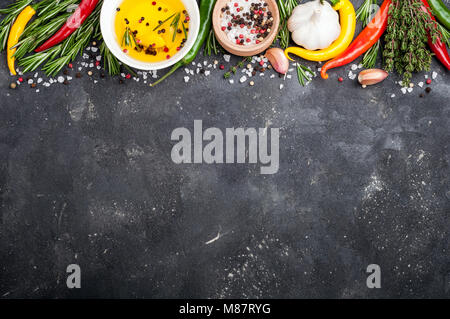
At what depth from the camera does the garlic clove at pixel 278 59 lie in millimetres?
1988

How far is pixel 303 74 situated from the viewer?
205 centimetres

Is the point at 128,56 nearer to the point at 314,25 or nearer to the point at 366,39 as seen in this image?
the point at 314,25

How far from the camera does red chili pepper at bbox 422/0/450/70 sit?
199 centimetres

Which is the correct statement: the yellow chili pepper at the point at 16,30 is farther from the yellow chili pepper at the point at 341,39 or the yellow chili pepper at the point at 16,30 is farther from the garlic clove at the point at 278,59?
the yellow chili pepper at the point at 341,39

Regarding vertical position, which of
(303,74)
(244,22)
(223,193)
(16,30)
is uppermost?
(244,22)

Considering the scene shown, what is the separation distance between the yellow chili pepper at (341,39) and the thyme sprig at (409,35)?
186 mm

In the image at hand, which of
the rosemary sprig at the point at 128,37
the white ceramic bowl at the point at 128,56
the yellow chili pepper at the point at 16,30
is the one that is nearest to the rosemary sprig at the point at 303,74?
the white ceramic bowl at the point at 128,56

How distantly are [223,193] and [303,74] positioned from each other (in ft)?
2.51

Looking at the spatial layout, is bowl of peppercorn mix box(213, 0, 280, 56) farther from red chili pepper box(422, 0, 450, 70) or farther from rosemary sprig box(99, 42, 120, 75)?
red chili pepper box(422, 0, 450, 70)


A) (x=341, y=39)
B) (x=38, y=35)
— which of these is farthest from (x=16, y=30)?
(x=341, y=39)

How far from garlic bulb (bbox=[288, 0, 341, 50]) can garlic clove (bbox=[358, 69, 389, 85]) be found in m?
0.24

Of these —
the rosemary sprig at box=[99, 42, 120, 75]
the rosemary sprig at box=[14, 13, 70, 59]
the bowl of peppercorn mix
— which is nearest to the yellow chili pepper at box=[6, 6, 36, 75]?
the rosemary sprig at box=[14, 13, 70, 59]

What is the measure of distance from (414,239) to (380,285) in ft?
1.01

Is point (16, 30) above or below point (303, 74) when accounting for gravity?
above
